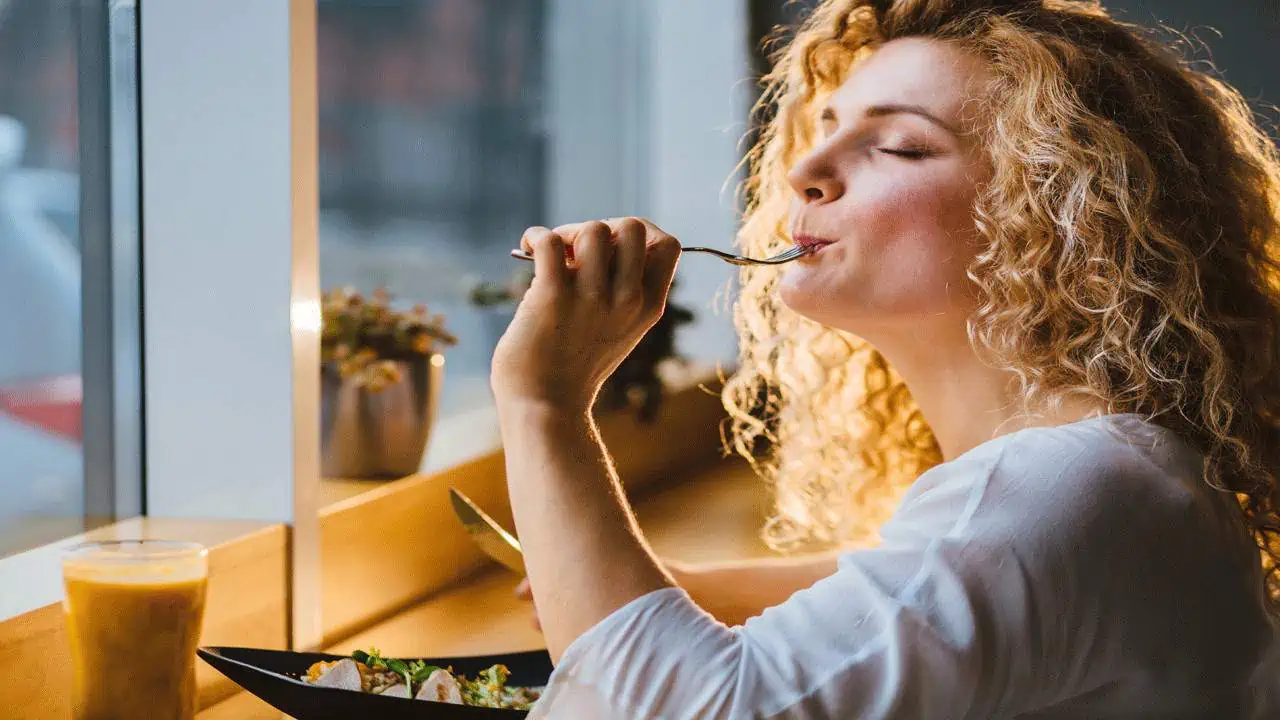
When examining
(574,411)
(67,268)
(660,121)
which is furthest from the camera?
(660,121)

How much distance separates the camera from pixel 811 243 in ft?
3.38

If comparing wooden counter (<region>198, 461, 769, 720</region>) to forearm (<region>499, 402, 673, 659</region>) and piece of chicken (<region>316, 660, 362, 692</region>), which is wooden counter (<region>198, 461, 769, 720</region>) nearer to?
piece of chicken (<region>316, 660, 362, 692</region>)

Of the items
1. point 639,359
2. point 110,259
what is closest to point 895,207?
point 110,259

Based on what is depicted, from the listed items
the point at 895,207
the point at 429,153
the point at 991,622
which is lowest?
the point at 991,622

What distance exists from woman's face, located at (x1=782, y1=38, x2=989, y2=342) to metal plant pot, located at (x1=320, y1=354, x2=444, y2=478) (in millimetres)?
781

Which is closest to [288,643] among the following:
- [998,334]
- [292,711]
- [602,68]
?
[292,711]

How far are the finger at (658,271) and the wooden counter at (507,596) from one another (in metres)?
0.54

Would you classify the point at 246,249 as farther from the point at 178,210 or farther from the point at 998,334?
the point at 998,334

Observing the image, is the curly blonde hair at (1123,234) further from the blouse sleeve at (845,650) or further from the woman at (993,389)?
the blouse sleeve at (845,650)

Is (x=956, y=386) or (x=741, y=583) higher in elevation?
(x=956, y=386)

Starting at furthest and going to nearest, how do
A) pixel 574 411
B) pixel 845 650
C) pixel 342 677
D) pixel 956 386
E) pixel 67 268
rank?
pixel 67 268
pixel 956 386
pixel 342 677
pixel 574 411
pixel 845 650

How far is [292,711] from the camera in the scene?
921 millimetres

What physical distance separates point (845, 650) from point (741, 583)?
54 centimetres

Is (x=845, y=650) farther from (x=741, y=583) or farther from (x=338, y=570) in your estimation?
(x=338, y=570)
